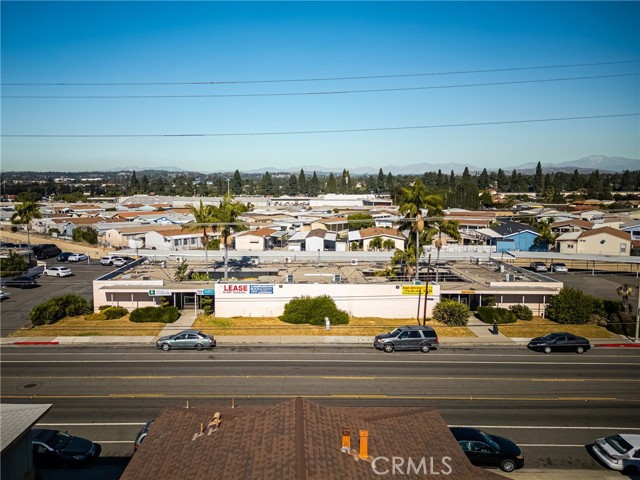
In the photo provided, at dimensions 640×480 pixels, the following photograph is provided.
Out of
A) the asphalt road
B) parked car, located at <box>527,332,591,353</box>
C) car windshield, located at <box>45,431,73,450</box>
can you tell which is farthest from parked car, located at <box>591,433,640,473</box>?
car windshield, located at <box>45,431,73,450</box>

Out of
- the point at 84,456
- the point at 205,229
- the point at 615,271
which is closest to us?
the point at 84,456

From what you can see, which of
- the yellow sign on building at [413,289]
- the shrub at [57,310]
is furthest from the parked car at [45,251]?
the yellow sign on building at [413,289]

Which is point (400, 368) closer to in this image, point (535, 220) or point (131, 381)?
point (131, 381)

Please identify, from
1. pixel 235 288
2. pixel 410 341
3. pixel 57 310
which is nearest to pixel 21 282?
pixel 57 310

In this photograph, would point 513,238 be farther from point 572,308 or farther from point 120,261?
point 120,261

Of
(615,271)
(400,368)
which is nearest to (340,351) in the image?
(400,368)

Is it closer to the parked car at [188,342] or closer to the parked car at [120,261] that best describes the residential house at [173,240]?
the parked car at [120,261]
